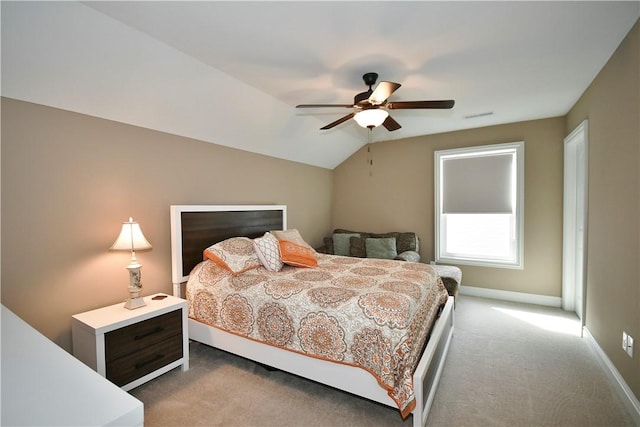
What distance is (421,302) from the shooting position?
214cm

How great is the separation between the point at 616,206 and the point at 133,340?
3881 mm

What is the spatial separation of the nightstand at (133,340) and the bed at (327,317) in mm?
305

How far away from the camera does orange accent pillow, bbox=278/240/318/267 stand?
2.96 m

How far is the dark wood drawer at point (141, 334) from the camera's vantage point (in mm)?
1948

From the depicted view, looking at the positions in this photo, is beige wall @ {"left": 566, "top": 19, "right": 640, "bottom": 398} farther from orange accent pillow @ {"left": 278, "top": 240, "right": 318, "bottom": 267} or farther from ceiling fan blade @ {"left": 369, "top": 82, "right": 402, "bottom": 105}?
orange accent pillow @ {"left": 278, "top": 240, "right": 318, "bottom": 267}

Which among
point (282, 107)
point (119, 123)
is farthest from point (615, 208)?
point (119, 123)

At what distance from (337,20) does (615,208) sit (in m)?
2.60

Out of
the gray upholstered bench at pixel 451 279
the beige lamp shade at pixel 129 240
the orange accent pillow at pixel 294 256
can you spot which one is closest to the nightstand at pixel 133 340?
the beige lamp shade at pixel 129 240

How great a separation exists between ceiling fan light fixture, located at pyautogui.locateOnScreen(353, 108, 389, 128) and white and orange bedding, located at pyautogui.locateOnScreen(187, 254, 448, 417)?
→ 1.42 m

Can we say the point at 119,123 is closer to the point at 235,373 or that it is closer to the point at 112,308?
the point at 112,308

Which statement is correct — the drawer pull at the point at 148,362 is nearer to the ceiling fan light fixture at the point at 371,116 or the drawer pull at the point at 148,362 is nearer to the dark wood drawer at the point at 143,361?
the dark wood drawer at the point at 143,361

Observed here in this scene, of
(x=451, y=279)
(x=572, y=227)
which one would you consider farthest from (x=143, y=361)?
(x=572, y=227)

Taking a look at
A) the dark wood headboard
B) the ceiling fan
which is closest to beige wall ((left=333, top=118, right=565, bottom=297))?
the dark wood headboard

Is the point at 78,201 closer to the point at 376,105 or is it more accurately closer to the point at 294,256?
the point at 294,256
